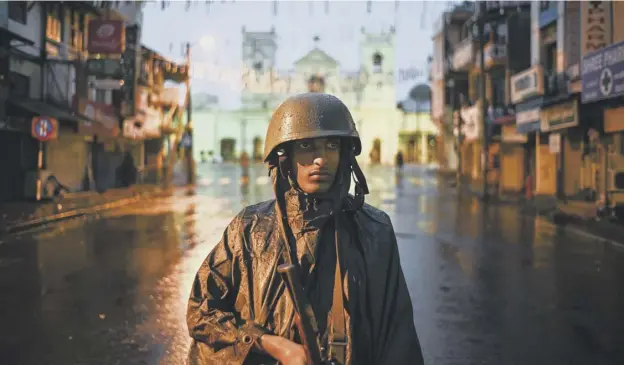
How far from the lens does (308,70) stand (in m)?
93.1

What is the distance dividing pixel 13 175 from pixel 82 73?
608 cm

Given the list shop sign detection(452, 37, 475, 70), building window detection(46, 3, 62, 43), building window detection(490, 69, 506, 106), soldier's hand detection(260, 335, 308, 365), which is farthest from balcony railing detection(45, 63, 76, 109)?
soldier's hand detection(260, 335, 308, 365)

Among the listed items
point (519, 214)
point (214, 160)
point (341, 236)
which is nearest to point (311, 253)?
point (341, 236)

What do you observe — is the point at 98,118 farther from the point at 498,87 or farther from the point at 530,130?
the point at 498,87

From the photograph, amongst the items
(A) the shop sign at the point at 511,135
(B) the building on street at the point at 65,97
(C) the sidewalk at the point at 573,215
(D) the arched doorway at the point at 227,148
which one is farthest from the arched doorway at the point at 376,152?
(C) the sidewalk at the point at 573,215

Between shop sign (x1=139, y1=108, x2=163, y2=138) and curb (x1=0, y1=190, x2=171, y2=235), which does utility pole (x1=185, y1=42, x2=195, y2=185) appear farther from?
curb (x1=0, y1=190, x2=171, y2=235)

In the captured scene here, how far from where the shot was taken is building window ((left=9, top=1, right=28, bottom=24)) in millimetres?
22391

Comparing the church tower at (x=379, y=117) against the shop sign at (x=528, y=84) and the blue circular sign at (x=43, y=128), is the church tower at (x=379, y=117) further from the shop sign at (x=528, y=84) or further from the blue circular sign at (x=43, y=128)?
the blue circular sign at (x=43, y=128)

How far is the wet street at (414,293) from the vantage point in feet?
19.9

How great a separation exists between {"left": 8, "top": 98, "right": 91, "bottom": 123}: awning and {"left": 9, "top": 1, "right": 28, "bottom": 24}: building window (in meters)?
2.81

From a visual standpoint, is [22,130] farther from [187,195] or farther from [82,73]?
[187,195]

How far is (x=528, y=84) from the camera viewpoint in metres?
25.1

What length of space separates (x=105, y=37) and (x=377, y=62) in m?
63.1

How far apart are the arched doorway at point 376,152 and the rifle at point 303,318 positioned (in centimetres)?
8914
